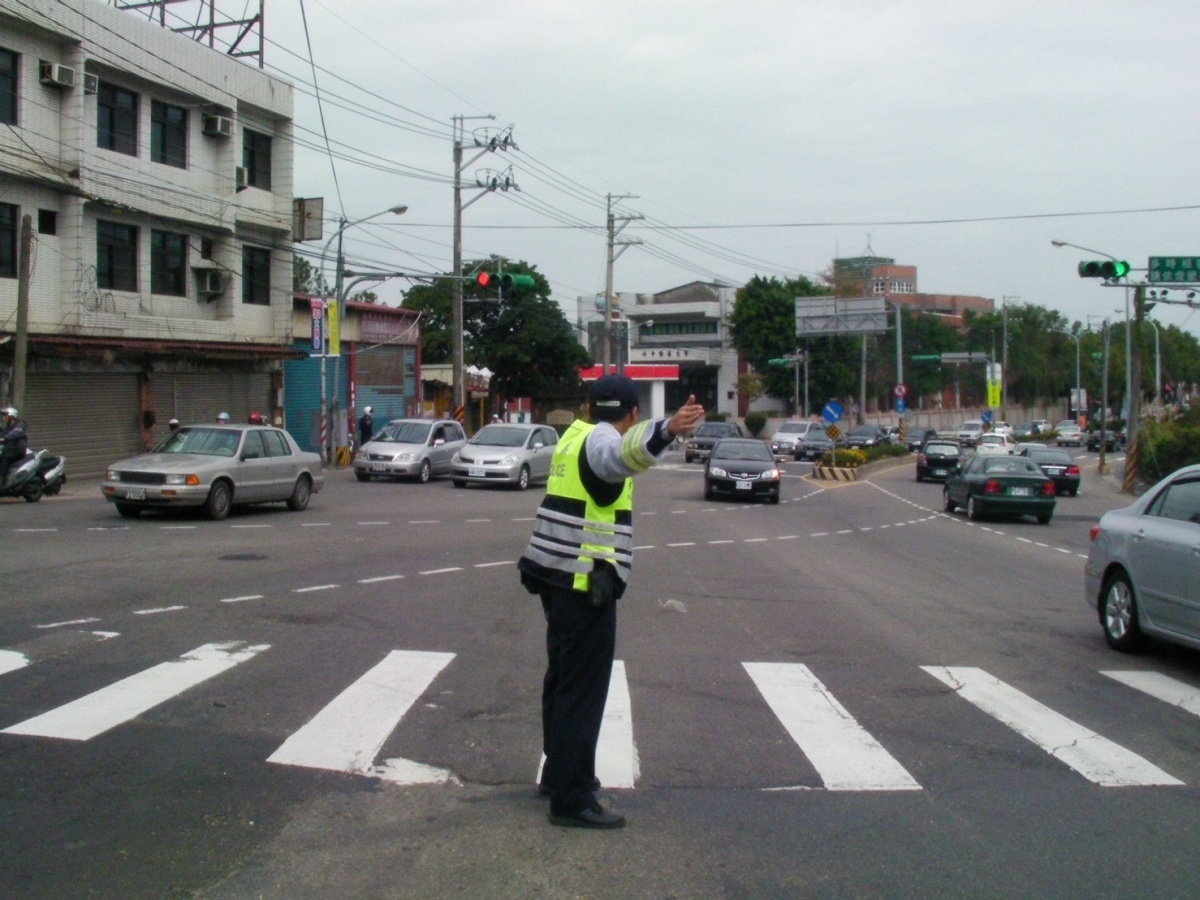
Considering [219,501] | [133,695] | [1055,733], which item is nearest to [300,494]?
[219,501]

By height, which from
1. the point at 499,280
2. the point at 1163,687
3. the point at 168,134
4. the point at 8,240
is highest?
the point at 168,134

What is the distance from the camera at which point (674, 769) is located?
625 centimetres

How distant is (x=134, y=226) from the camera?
104 ft

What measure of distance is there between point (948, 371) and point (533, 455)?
7795 cm

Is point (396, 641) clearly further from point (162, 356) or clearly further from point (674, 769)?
point (162, 356)

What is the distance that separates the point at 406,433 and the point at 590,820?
93.0 feet

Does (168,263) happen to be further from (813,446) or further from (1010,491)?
(813,446)

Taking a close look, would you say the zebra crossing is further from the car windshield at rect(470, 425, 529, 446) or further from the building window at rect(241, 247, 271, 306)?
the building window at rect(241, 247, 271, 306)

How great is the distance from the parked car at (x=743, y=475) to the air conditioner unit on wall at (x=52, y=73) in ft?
57.6

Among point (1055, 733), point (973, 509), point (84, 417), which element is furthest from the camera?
point (84, 417)

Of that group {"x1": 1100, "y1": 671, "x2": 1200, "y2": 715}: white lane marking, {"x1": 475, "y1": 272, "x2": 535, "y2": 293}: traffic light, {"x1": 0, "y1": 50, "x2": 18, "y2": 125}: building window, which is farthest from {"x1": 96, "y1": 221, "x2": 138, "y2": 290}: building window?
→ {"x1": 1100, "y1": 671, "x2": 1200, "y2": 715}: white lane marking

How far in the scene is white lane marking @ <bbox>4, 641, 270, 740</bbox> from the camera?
21.9ft

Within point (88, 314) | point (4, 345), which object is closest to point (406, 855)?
point (4, 345)

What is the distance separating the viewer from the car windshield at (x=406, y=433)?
1287 inches
